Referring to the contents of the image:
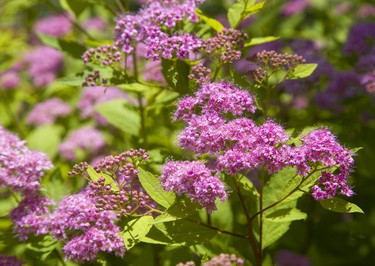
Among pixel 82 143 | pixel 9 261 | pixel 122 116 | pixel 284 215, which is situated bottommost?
pixel 82 143

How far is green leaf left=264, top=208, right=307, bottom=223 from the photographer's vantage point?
1.97 meters

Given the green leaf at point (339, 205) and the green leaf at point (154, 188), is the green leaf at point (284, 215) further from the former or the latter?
the green leaf at point (154, 188)

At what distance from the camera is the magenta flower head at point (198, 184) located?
1.66 metres

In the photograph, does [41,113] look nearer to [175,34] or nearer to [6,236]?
[6,236]

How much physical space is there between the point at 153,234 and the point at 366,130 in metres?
1.81

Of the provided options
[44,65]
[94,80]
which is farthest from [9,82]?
[94,80]

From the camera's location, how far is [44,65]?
429cm

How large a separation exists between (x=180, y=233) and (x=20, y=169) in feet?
2.51

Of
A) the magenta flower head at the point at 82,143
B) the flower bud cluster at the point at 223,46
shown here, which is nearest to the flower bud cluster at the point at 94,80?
the flower bud cluster at the point at 223,46

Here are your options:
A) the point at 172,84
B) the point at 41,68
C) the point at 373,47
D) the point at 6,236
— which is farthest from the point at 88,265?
the point at 41,68

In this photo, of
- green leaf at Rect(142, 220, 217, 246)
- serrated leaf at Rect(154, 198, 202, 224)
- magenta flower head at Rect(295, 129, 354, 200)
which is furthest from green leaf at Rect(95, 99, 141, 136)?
magenta flower head at Rect(295, 129, 354, 200)

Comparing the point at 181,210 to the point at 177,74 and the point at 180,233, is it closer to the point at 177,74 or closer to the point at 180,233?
the point at 180,233

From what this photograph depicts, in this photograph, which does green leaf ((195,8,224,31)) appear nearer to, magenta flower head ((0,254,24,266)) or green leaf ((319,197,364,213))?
green leaf ((319,197,364,213))

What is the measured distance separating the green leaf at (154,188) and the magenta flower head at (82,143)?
1729 mm
